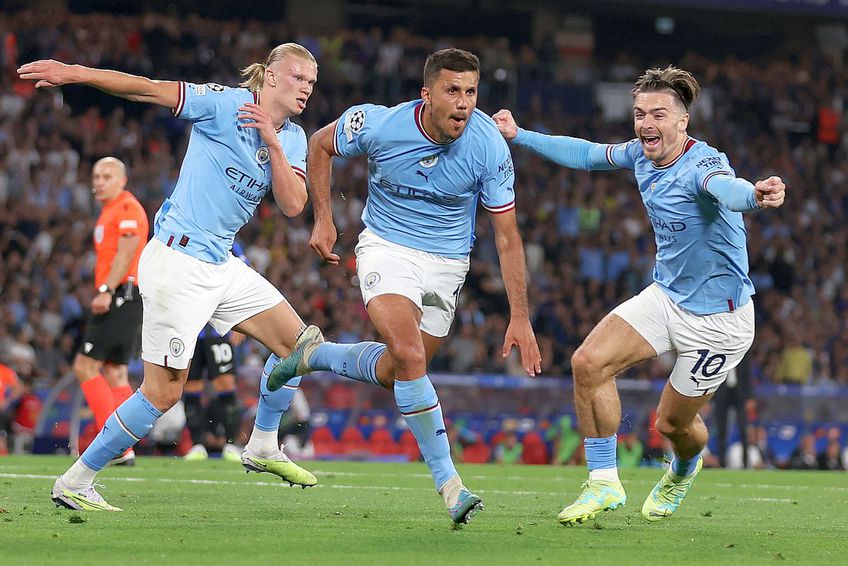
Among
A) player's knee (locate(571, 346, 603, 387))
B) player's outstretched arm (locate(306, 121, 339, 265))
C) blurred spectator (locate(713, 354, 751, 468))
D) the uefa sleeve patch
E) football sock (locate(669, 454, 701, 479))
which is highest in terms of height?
the uefa sleeve patch

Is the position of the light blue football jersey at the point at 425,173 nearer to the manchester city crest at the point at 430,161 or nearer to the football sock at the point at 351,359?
the manchester city crest at the point at 430,161

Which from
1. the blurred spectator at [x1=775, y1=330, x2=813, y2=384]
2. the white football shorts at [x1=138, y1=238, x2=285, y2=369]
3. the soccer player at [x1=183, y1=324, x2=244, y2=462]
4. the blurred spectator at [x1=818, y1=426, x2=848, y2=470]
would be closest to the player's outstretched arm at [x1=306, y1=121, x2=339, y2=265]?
the white football shorts at [x1=138, y1=238, x2=285, y2=369]

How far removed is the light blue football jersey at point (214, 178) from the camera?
7637 millimetres

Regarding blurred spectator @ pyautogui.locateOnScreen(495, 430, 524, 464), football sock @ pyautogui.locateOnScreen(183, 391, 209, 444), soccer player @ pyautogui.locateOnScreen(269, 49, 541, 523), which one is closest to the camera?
soccer player @ pyautogui.locateOnScreen(269, 49, 541, 523)

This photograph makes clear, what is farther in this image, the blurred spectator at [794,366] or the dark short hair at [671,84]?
the blurred spectator at [794,366]

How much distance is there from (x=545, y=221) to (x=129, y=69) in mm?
7697

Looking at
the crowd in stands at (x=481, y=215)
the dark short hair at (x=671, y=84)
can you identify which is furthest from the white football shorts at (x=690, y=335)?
the crowd in stands at (x=481, y=215)

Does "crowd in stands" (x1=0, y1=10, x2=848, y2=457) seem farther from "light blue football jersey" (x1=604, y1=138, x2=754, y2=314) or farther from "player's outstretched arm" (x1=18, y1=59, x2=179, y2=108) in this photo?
"player's outstretched arm" (x1=18, y1=59, x2=179, y2=108)

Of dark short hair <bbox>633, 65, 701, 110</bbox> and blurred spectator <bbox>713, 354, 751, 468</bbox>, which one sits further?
blurred spectator <bbox>713, 354, 751, 468</bbox>

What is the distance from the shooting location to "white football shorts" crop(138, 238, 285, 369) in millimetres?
7449

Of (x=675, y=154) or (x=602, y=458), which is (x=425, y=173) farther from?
(x=602, y=458)

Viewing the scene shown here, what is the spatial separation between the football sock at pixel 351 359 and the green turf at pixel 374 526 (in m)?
0.80

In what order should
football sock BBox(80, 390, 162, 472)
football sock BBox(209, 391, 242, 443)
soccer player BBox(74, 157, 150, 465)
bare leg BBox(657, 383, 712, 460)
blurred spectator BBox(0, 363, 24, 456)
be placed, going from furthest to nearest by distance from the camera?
blurred spectator BBox(0, 363, 24, 456), football sock BBox(209, 391, 242, 443), soccer player BBox(74, 157, 150, 465), bare leg BBox(657, 383, 712, 460), football sock BBox(80, 390, 162, 472)

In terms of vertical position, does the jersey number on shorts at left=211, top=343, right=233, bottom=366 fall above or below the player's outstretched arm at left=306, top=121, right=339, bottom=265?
below
